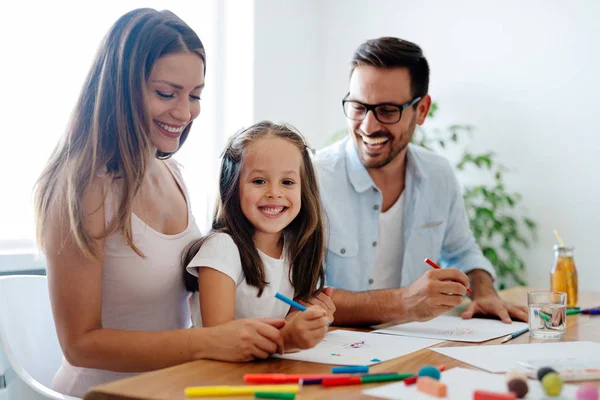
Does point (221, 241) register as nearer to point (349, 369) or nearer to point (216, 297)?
point (216, 297)

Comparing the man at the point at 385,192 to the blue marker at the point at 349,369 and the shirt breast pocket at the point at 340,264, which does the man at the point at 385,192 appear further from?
the blue marker at the point at 349,369

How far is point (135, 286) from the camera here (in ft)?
4.76

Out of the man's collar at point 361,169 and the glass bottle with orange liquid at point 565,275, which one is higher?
the man's collar at point 361,169

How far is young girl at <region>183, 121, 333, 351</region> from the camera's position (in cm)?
137

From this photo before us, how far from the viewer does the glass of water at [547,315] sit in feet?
4.75

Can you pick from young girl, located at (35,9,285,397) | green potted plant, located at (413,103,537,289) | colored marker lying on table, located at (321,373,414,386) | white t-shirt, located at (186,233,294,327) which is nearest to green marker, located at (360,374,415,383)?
colored marker lying on table, located at (321,373,414,386)

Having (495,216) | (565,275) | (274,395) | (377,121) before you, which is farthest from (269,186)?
(495,216)

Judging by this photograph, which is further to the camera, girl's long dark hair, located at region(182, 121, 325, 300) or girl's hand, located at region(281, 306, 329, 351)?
girl's long dark hair, located at region(182, 121, 325, 300)

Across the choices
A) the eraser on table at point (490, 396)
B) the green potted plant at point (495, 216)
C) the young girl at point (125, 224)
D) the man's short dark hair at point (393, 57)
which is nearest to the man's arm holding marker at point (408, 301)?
the young girl at point (125, 224)

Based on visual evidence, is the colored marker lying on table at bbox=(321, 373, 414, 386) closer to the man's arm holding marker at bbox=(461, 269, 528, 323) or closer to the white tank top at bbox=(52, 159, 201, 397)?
the white tank top at bbox=(52, 159, 201, 397)

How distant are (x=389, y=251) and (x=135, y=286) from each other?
1.00m

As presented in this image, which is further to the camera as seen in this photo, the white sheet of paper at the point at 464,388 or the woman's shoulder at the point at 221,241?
the woman's shoulder at the point at 221,241

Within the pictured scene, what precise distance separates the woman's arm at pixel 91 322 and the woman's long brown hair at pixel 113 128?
1.3 inches

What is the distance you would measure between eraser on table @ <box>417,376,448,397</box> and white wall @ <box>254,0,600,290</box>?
8.65ft
